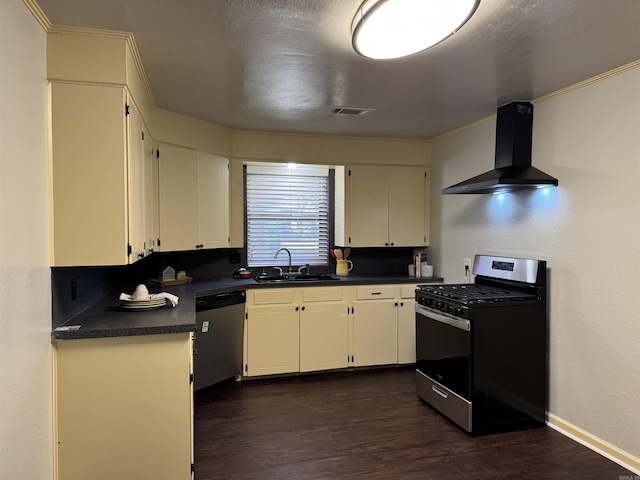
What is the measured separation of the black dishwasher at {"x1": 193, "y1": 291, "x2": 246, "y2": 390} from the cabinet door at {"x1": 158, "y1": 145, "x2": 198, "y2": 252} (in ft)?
1.83

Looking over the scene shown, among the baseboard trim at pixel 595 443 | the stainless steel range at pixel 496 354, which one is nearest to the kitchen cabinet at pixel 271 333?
the stainless steel range at pixel 496 354

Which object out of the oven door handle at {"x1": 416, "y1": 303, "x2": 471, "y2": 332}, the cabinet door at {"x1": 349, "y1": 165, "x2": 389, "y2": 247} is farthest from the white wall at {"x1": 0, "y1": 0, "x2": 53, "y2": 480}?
the cabinet door at {"x1": 349, "y1": 165, "x2": 389, "y2": 247}

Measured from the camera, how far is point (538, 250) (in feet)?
9.82

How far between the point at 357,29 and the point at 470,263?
2.62 meters

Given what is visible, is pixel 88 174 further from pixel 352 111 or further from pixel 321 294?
pixel 321 294

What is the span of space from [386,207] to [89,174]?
3.04 metres

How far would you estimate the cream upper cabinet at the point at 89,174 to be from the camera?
6.51ft

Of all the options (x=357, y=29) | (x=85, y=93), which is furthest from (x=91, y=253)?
(x=357, y=29)

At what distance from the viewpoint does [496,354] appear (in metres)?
2.79

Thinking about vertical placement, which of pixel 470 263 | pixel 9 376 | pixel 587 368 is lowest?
pixel 587 368

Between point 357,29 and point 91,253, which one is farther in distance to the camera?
point 91,253

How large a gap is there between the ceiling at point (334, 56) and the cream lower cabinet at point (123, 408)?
59.2 inches

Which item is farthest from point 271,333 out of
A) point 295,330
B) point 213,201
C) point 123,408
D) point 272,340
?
point 123,408

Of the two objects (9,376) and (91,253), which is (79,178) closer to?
(91,253)
